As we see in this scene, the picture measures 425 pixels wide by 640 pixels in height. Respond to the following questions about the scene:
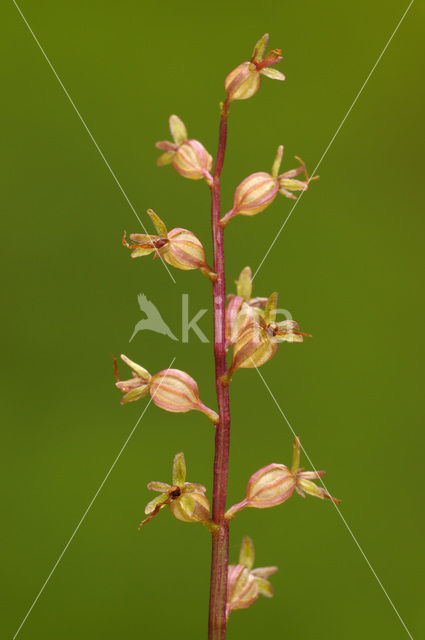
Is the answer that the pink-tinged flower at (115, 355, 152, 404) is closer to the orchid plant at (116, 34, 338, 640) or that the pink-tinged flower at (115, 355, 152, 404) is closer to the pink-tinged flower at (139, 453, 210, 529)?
the orchid plant at (116, 34, 338, 640)

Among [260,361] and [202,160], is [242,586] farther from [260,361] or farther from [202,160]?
[202,160]

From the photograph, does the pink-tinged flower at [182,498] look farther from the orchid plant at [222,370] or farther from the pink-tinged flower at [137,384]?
the pink-tinged flower at [137,384]

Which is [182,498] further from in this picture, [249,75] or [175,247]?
[249,75]

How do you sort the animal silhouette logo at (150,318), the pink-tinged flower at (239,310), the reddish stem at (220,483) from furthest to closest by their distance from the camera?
the animal silhouette logo at (150,318) → the pink-tinged flower at (239,310) → the reddish stem at (220,483)

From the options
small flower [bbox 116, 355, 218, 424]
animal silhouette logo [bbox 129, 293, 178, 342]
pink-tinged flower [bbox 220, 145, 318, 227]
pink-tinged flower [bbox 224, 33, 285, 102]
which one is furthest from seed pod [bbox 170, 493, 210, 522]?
animal silhouette logo [bbox 129, 293, 178, 342]

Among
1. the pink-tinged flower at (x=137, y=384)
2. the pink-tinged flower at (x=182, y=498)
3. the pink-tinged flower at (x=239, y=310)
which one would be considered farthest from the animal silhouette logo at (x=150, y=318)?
the pink-tinged flower at (x=182, y=498)

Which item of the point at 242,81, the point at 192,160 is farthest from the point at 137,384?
the point at 242,81
